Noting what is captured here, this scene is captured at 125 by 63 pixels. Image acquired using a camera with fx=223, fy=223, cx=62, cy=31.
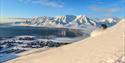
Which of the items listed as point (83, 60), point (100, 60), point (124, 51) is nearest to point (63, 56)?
point (83, 60)

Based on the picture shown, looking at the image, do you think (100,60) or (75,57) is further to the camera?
(75,57)

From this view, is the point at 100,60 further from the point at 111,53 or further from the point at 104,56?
the point at 111,53

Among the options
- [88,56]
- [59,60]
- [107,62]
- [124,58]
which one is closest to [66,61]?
[59,60]

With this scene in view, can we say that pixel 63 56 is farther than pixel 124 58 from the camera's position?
Yes

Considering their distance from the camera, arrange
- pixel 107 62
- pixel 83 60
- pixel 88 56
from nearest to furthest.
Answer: pixel 107 62
pixel 83 60
pixel 88 56

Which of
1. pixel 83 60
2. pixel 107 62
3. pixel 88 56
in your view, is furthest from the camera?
pixel 88 56

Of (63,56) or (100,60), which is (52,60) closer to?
(63,56)

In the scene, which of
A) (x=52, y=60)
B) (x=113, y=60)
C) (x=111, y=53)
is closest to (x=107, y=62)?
(x=113, y=60)
